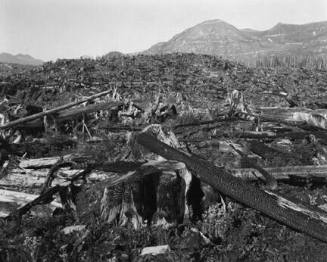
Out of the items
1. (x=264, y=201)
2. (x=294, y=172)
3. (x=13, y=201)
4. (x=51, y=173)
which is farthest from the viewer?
(x=294, y=172)

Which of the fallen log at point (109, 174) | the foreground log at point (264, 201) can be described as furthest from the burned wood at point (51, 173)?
the foreground log at point (264, 201)

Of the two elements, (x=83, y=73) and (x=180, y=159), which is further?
(x=83, y=73)

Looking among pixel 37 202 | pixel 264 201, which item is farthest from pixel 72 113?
pixel 264 201

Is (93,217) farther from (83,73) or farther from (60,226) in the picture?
(83,73)

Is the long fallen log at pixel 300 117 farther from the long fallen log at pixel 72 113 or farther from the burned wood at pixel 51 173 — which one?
the burned wood at pixel 51 173

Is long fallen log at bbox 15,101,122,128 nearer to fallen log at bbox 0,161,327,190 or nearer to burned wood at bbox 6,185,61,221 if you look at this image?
fallen log at bbox 0,161,327,190

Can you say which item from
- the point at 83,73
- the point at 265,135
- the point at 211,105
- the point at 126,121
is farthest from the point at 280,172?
the point at 83,73

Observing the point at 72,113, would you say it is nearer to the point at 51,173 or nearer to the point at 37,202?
the point at 51,173

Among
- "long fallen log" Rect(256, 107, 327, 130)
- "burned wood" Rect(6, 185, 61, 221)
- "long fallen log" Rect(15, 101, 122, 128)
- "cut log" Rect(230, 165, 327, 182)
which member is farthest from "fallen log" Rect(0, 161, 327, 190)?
"long fallen log" Rect(256, 107, 327, 130)
